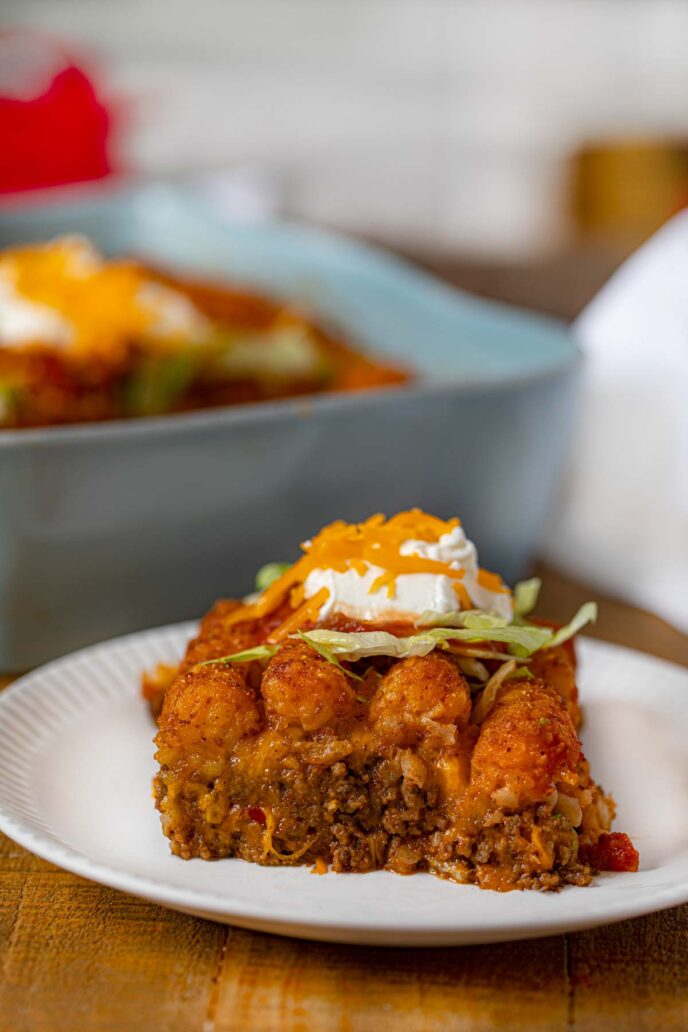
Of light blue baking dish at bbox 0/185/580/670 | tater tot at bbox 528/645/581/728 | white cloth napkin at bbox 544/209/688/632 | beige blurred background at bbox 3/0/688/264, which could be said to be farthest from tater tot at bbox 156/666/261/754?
beige blurred background at bbox 3/0/688/264

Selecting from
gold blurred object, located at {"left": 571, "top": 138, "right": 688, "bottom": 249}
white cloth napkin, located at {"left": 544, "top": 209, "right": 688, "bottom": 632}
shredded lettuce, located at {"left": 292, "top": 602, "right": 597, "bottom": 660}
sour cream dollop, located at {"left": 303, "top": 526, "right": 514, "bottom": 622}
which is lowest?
gold blurred object, located at {"left": 571, "top": 138, "right": 688, "bottom": 249}

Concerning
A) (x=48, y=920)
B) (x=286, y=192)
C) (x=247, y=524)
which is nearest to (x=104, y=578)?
(x=247, y=524)

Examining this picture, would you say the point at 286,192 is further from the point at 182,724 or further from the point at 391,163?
the point at 182,724

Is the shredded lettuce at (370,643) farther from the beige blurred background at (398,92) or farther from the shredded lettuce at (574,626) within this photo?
the beige blurred background at (398,92)

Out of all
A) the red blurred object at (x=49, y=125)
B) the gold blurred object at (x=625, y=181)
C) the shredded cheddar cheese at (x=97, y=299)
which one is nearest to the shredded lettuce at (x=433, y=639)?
the shredded cheddar cheese at (x=97, y=299)

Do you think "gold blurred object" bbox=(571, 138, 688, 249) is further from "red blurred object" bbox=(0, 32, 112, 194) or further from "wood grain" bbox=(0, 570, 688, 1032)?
"wood grain" bbox=(0, 570, 688, 1032)
